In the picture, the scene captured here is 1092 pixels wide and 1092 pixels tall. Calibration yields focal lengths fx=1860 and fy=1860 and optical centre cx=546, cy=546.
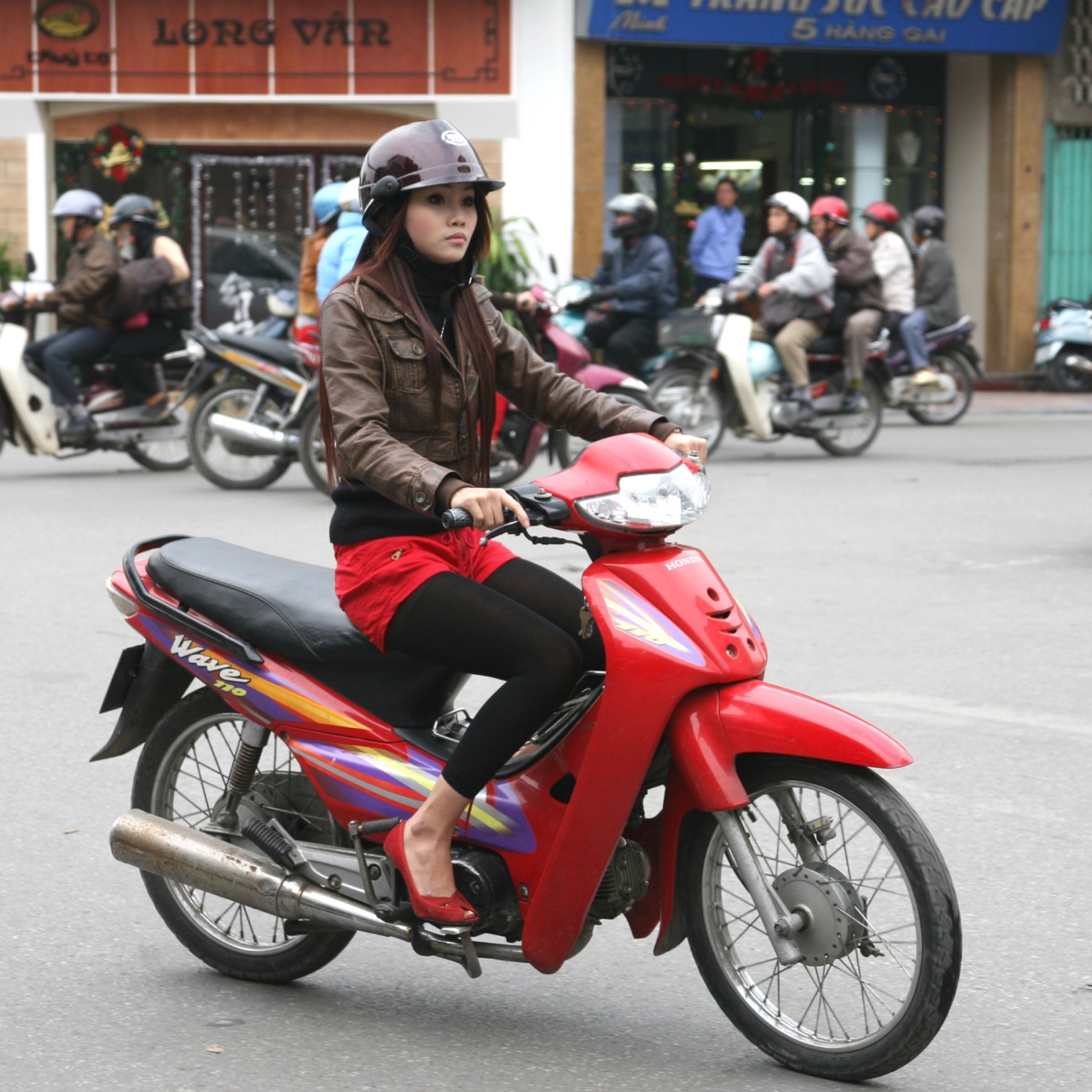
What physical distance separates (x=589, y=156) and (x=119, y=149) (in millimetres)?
5005

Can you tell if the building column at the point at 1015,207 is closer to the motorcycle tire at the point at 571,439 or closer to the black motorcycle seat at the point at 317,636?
the motorcycle tire at the point at 571,439

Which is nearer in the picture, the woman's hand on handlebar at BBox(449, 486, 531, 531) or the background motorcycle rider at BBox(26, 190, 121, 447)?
the woman's hand on handlebar at BBox(449, 486, 531, 531)

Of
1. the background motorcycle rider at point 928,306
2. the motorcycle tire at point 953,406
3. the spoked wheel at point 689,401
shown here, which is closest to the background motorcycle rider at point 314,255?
the spoked wheel at point 689,401

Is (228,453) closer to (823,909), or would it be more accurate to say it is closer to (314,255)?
(314,255)

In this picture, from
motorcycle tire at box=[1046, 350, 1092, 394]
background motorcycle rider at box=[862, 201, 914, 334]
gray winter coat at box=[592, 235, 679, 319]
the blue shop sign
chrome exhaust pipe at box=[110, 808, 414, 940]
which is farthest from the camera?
motorcycle tire at box=[1046, 350, 1092, 394]

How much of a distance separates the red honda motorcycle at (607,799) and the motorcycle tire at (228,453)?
25.6 ft

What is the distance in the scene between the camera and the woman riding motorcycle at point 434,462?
131 inches

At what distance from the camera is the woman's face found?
352cm

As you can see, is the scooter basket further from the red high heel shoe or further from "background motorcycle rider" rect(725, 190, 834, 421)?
the red high heel shoe

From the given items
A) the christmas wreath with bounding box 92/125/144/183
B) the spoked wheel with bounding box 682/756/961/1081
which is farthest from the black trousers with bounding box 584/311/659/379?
the spoked wheel with bounding box 682/756/961/1081

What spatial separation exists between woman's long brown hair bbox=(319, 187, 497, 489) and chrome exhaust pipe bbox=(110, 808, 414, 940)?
30.7 inches

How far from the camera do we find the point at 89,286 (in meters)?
12.2

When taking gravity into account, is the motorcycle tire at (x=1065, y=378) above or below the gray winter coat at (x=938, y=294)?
below

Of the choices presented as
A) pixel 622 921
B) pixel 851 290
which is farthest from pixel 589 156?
pixel 622 921
